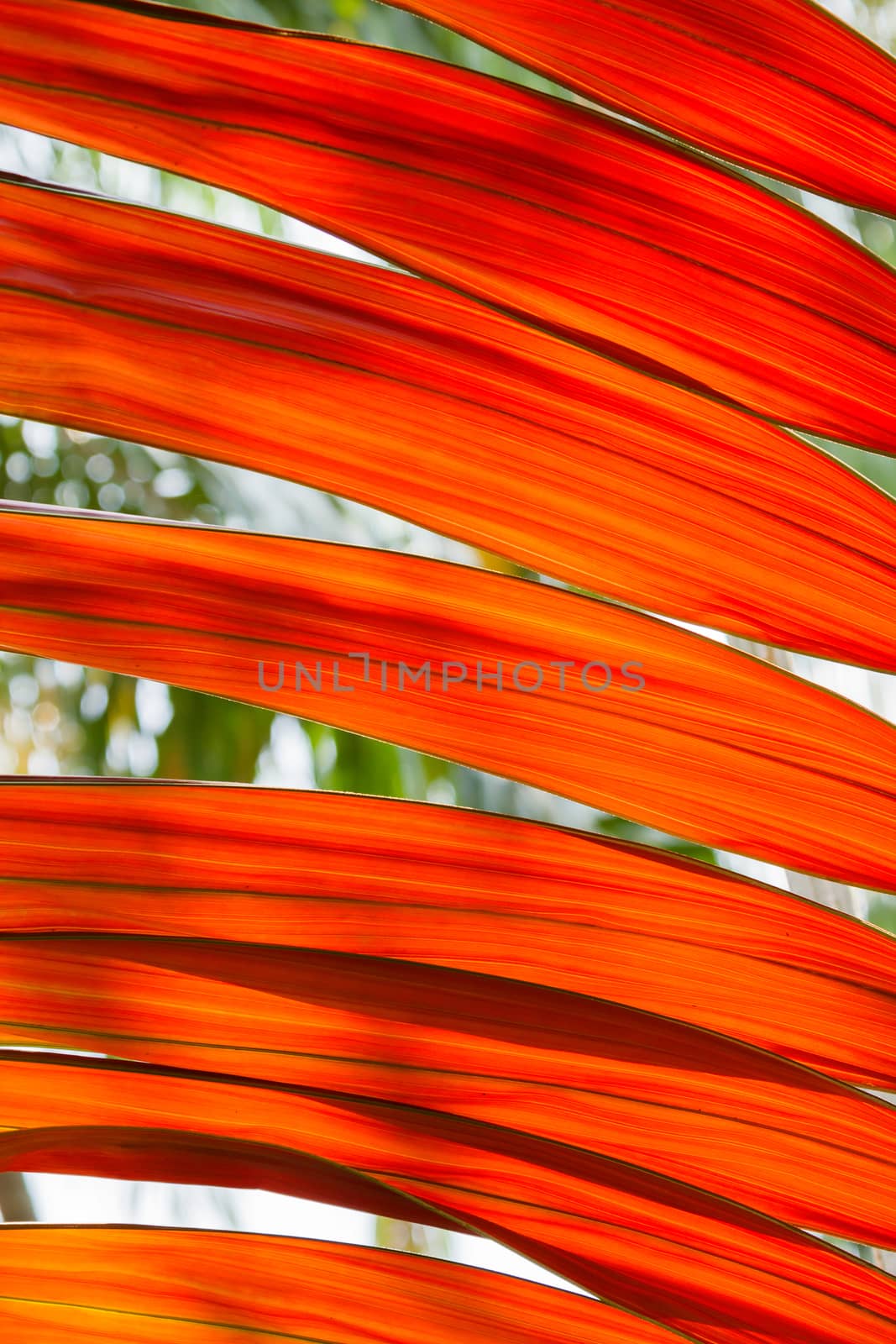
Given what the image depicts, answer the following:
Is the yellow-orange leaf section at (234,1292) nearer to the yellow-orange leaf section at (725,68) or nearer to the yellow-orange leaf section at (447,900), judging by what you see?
the yellow-orange leaf section at (447,900)

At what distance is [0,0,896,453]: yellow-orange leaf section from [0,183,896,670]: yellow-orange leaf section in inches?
0.6

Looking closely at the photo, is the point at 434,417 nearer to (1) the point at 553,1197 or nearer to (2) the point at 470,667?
(2) the point at 470,667

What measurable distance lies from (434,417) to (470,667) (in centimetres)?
9

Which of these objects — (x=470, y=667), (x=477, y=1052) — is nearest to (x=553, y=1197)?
(x=477, y=1052)

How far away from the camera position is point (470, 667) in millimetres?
364

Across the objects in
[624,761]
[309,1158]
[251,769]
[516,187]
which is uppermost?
[251,769]

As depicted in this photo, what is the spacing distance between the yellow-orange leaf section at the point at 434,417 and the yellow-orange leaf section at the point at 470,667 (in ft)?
0.08

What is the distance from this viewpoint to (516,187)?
33cm

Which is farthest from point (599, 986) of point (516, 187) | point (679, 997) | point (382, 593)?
point (516, 187)

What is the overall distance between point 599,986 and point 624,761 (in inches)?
3.3

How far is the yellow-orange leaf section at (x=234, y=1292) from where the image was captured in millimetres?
380

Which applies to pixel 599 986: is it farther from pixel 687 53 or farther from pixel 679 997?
pixel 687 53

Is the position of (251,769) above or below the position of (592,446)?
above

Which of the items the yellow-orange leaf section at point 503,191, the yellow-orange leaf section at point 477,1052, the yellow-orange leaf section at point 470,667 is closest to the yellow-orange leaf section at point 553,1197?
the yellow-orange leaf section at point 477,1052
